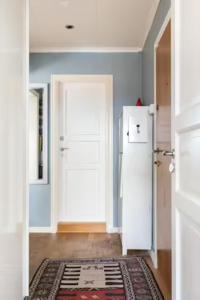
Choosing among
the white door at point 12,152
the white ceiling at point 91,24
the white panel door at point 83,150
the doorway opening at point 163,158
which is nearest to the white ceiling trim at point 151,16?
the white ceiling at point 91,24

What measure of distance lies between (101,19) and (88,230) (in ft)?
8.24

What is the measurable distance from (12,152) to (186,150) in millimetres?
899

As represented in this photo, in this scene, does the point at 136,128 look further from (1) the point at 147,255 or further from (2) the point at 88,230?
(2) the point at 88,230

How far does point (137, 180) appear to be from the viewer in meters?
2.98

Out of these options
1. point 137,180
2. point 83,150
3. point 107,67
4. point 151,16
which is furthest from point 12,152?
point 107,67

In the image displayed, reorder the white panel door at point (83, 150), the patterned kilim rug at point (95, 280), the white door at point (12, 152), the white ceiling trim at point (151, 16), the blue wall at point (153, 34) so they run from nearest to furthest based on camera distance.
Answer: the white door at point (12, 152), the patterned kilim rug at point (95, 280), the blue wall at point (153, 34), the white ceiling trim at point (151, 16), the white panel door at point (83, 150)

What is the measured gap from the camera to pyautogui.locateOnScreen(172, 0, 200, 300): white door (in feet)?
3.76

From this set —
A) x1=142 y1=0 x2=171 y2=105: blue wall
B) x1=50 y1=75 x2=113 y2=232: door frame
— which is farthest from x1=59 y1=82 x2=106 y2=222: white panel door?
x1=142 y1=0 x2=171 y2=105: blue wall

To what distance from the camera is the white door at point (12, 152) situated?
1461 millimetres

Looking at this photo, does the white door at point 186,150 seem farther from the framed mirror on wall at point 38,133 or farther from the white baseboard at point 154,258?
the framed mirror on wall at point 38,133

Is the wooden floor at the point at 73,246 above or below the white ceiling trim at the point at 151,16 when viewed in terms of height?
below

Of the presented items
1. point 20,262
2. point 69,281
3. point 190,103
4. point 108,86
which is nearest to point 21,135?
point 20,262

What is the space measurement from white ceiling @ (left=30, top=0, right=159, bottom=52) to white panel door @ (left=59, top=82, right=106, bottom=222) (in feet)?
1.81

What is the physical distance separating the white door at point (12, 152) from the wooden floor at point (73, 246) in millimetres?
851
